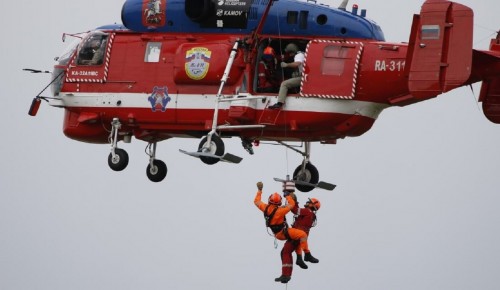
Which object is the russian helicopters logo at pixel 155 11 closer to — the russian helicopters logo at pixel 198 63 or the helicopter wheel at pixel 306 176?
the russian helicopters logo at pixel 198 63

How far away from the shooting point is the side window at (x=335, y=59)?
38.5 m

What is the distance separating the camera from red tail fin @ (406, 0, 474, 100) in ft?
122

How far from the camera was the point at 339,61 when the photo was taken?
126ft

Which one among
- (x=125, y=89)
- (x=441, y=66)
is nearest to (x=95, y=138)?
(x=125, y=89)

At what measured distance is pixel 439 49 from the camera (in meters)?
37.4

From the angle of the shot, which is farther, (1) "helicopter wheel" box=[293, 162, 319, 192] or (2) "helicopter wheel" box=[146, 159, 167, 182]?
(2) "helicopter wheel" box=[146, 159, 167, 182]

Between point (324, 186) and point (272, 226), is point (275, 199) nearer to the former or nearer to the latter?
point (272, 226)

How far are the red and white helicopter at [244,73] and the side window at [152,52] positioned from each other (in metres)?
0.04

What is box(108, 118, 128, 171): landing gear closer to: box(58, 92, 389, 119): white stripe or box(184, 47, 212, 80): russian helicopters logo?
box(58, 92, 389, 119): white stripe

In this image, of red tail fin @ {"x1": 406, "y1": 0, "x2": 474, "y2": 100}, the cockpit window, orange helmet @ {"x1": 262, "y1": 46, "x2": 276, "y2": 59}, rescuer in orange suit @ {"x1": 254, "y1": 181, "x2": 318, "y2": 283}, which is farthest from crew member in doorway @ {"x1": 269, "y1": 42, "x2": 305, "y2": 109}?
the cockpit window

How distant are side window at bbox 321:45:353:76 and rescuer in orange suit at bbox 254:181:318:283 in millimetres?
2461

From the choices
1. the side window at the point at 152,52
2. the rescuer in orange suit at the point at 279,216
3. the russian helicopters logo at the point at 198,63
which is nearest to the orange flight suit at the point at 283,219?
the rescuer in orange suit at the point at 279,216

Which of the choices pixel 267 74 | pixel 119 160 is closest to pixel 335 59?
pixel 267 74

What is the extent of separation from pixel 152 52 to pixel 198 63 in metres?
1.21
